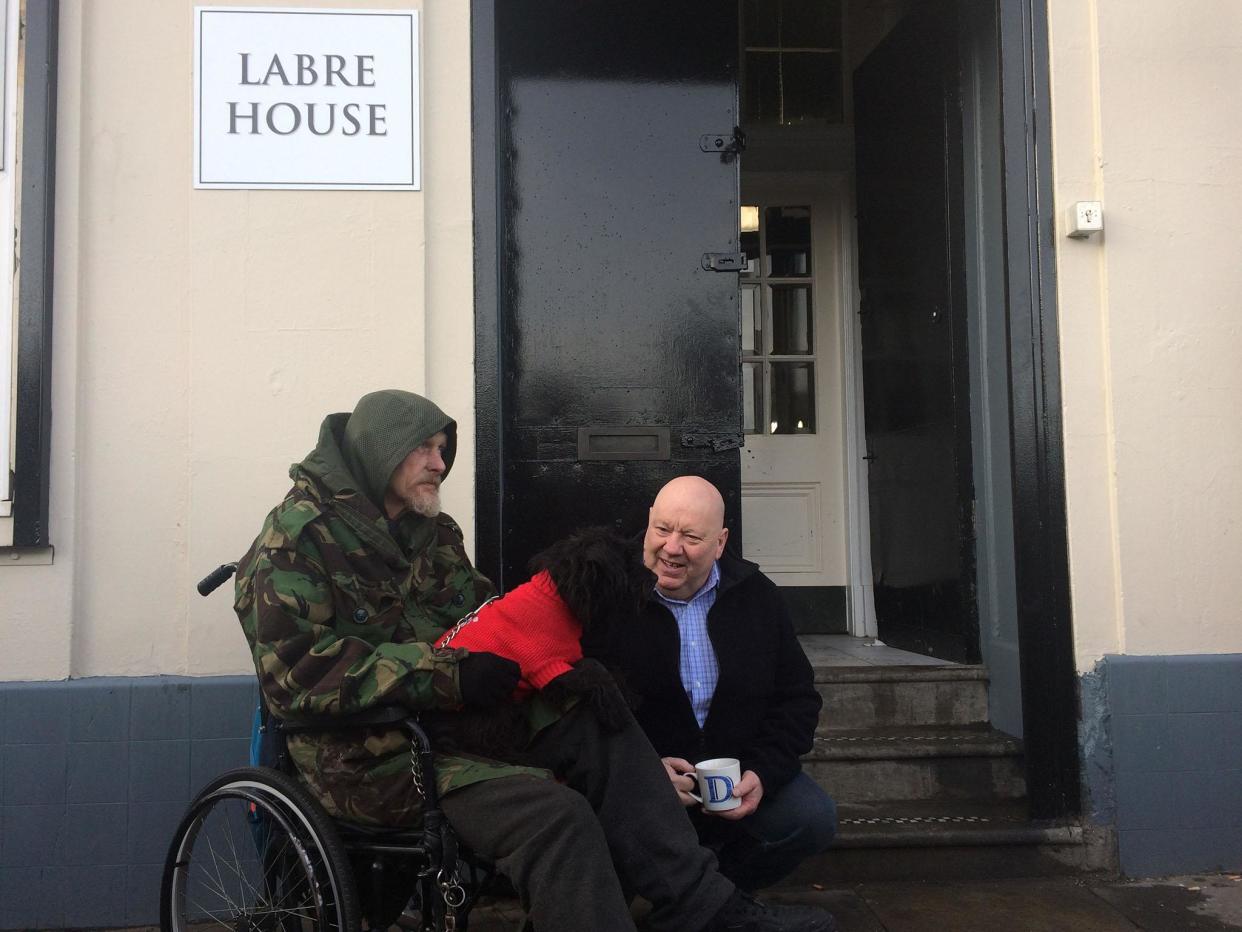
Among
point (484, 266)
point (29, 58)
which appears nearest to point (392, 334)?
point (484, 266)

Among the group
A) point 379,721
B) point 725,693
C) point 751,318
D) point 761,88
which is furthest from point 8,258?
point 761,88

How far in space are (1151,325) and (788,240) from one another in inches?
84.4

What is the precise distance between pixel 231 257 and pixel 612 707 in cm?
209

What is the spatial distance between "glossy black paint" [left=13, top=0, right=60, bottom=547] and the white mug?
2.21m

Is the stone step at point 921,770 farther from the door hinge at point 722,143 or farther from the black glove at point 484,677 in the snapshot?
the door hinge at point 722,143

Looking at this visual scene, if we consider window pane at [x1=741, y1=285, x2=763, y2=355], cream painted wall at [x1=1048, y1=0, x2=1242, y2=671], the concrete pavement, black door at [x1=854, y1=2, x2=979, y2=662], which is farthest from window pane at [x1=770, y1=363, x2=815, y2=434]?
the concrete pavement

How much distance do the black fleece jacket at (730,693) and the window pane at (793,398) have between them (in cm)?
277

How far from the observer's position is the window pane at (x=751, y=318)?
5.44 metres

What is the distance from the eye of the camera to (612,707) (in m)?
2.27

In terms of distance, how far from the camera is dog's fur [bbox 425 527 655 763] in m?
2.27

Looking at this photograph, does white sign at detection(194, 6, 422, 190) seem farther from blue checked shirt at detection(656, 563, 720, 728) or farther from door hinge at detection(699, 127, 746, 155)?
blue checked shirt at detection(656, 563, 720, 728)

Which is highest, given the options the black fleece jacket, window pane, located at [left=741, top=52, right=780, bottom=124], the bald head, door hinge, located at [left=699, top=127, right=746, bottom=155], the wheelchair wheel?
window pane, located at [left=741, top=52, right=780, bottom=124]

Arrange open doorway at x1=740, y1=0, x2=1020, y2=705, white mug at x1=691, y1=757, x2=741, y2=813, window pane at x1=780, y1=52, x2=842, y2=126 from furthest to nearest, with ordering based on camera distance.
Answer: window pane at x1=780, y1=52, x2=842, y2=126
open doorway at x1=740, y1=0, x2=1020, y2=705
white mug at x1=691, y1=757, x2=741, y2=813

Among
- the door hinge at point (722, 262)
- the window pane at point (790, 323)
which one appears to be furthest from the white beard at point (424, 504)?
the window pane at point (790, 323)
